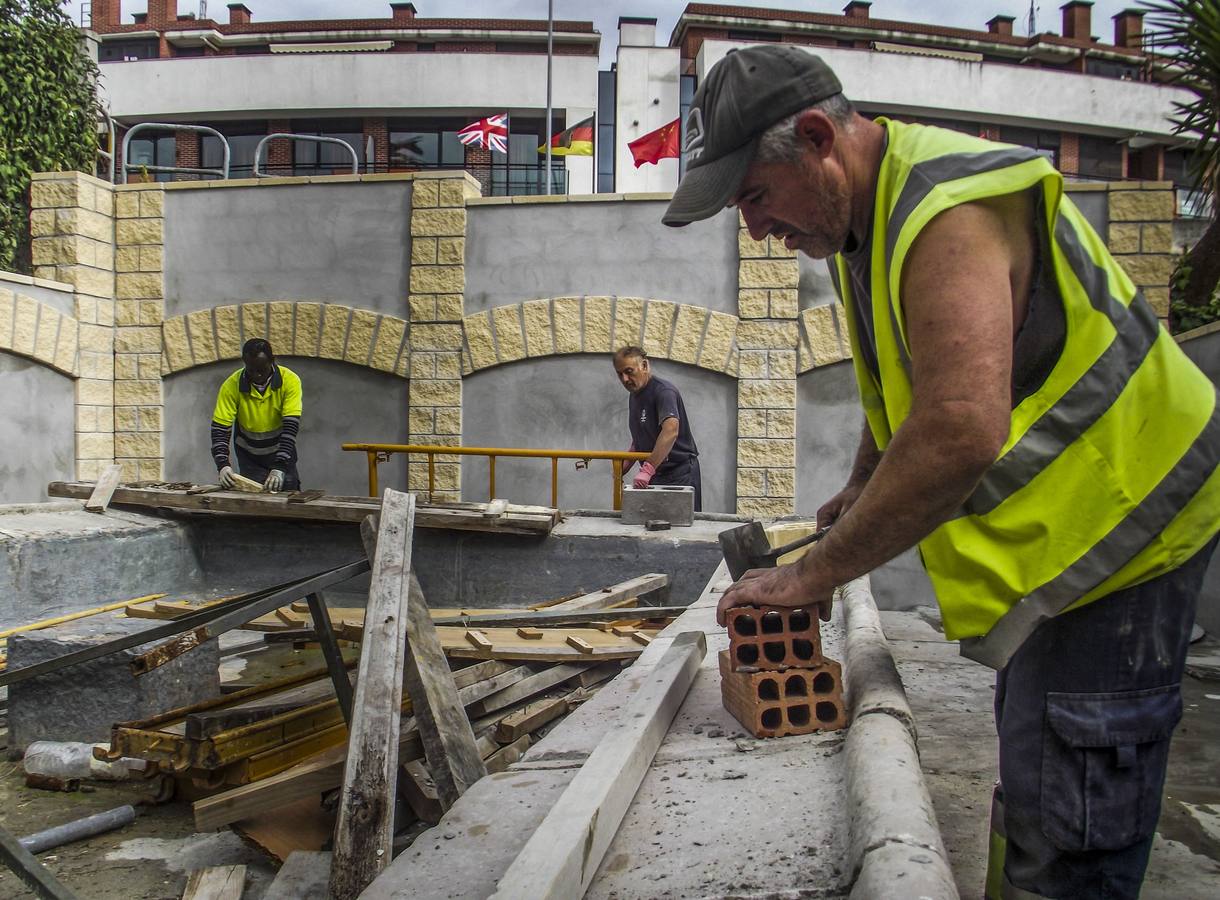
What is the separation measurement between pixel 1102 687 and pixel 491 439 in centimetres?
919

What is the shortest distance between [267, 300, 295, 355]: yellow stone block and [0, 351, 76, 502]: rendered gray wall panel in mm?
2344

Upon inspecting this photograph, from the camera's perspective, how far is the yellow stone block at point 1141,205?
9539 millimetres

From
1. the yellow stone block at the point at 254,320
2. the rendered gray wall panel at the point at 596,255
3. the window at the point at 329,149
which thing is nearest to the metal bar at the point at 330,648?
the rendered gray wall panel at the point at 596,255

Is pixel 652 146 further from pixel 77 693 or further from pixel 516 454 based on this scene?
pixel 77 693

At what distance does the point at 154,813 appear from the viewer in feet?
13.1

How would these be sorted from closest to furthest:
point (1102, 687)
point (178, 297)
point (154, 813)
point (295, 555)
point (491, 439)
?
point (1102, 687) → point (154, 813) → point (295, 555) → point (491, 439) → point (178, 297)

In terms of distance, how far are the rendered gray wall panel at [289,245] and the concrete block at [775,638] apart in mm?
9029

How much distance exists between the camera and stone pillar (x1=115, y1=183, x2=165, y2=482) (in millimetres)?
11375

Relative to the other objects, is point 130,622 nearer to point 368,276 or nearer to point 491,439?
point 491,439

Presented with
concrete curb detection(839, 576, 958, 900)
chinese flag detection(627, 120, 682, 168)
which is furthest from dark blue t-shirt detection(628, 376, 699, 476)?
chinese flag detection(627, 120, 682, 168)

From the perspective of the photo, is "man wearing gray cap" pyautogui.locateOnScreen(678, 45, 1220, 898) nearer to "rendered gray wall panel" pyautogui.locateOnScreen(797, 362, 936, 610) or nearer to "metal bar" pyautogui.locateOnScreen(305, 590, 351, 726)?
"metal bar" pyautogui.locateOnScreen(305, 590, 351, 726)

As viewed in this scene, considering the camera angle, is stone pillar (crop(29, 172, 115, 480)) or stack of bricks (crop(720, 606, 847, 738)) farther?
stone pillar (crop(29, 172, 115, 480))

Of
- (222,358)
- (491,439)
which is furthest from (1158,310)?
(222,358)

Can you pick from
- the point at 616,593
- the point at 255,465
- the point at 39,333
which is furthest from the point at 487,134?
the point at 616,593
